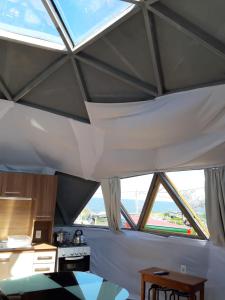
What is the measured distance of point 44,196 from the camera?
16.2 feet

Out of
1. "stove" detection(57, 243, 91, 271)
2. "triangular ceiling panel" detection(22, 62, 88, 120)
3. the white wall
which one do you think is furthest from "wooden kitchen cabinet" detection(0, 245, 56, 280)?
"triangular ceiling panel" detection(22, 62, 88, 120)

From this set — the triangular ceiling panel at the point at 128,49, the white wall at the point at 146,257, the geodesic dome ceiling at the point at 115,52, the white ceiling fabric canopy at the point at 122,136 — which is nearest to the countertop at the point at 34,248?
the white wall at the point at 146,257

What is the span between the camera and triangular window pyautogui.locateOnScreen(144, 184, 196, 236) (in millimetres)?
4445

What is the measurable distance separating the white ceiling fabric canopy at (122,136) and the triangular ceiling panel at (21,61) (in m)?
0.51

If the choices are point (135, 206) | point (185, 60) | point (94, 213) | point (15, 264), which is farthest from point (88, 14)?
point (94, 213)

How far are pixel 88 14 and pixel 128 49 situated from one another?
0.58 meters

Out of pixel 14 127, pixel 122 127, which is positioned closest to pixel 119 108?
pixel 122 127

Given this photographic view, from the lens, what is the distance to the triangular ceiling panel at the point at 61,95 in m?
3.89

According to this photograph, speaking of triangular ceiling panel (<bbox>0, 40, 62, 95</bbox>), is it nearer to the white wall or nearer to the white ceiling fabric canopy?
the white ceiling fabric canopy

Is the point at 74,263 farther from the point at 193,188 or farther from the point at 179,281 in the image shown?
the point at 193,188

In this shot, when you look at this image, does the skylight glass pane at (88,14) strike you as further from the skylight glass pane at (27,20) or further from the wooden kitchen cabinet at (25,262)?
the wooden kitchen cabinet at (25,262)

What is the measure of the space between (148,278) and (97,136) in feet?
6.97

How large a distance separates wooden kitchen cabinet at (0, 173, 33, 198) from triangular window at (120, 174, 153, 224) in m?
1.73

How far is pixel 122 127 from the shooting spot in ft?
12.8
